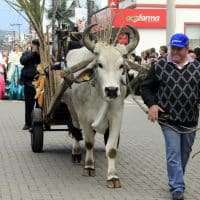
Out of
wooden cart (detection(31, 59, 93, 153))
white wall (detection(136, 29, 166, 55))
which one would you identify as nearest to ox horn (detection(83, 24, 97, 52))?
wooden cart (detection(31, 59, 93, 153))

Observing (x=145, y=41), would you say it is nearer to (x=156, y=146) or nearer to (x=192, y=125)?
(x=156, y=146)

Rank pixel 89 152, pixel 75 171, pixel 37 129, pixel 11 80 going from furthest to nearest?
pixel 11 80
pixel 37 129
pixel 75 171
pixel 89 152

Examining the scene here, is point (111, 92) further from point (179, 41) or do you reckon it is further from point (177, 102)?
point (179, 41)

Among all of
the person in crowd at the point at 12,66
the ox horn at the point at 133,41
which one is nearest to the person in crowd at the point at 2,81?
the person in crowd at the point at 12,66

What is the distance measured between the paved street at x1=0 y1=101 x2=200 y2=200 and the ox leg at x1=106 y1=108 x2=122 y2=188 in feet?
0.42

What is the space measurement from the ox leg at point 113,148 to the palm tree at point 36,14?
2990 millimetres

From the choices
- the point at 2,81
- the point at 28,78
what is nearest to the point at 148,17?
the point at 2,81

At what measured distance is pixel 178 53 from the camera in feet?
25.8

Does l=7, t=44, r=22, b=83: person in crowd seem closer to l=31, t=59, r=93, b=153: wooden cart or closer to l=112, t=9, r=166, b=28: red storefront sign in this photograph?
l=31, t=59, r=93, b=153: wooden cart

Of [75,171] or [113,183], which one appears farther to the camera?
[75,171]

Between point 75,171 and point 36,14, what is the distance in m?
3.12

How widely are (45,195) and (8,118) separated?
10432 millimetres

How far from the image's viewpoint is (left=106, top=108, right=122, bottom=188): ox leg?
28.6 ft

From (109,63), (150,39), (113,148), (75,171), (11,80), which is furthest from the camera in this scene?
(150,39)
